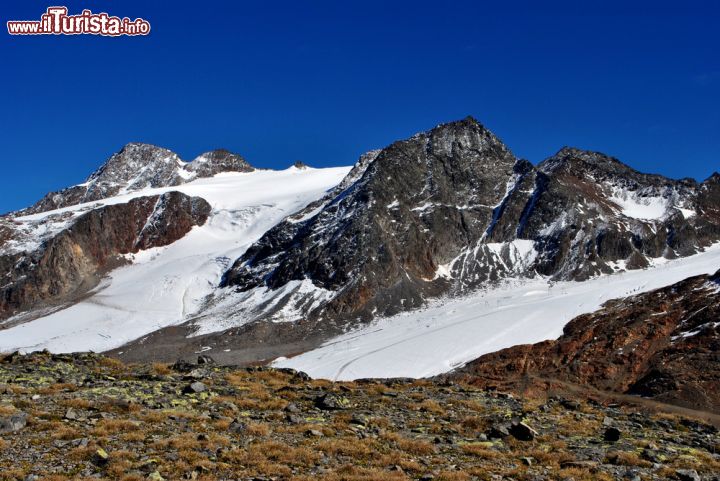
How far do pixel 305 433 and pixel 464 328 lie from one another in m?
98.0

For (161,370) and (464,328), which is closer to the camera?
(161,370)

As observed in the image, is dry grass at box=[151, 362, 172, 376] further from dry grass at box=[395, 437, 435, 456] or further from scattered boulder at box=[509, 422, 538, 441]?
scattered boulder at box=[509, 422, 538, 441]

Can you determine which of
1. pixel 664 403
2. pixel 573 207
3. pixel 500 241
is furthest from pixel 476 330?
pixel 573 207

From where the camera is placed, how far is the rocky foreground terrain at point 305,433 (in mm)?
17422

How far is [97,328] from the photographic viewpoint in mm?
157250

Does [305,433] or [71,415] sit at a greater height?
[71,415]

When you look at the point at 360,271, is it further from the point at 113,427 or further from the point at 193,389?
the point at 113,427

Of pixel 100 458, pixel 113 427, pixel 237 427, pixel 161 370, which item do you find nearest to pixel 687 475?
pixel 237 427

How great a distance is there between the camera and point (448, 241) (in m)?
181

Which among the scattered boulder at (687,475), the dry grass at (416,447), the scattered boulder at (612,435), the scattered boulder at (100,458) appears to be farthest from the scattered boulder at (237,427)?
the scattered boulder at (687,475)

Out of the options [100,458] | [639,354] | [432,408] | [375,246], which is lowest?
[639,354]

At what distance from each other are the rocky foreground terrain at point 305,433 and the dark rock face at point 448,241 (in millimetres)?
119205

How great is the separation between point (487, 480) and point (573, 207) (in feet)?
586

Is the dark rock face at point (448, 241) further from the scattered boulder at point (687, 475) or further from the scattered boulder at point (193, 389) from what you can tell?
the scattered boulder at point (687, 475)
